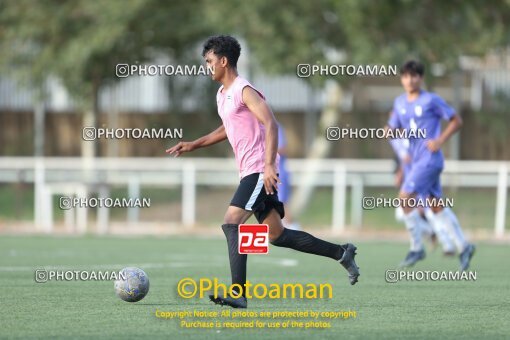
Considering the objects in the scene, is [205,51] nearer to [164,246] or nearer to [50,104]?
[164,246]

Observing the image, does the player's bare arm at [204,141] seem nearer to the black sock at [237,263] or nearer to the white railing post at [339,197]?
the black sock at [237,263]

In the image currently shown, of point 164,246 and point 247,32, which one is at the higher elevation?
point 247,32

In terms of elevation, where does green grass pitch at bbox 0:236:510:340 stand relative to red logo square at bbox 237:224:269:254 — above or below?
below

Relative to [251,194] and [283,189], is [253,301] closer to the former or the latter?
[251,194]

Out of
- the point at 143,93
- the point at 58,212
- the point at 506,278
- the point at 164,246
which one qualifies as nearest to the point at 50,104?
the point at 143,93

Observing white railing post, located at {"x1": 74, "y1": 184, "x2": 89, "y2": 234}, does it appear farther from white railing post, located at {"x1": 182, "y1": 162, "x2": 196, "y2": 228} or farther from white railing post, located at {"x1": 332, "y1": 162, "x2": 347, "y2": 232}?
white railing post, located at {"x1": 332, "y1": 162, "x2": 347, "y2": 232}

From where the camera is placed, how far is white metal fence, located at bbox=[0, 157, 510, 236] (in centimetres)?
2294

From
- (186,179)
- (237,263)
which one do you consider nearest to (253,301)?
(237,263)

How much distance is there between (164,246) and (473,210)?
8.22 meters

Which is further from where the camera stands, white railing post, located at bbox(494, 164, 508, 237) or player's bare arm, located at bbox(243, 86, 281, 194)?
white railing post, located at bbox(494, 164, 508, 237)

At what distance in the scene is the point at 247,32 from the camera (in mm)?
24750

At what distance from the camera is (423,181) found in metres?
13.1

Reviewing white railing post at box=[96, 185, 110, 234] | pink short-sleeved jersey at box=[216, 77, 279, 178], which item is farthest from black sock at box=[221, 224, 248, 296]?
white railing post at box=[96, 185, 110, 234]

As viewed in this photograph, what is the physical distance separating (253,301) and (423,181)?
430 cm
